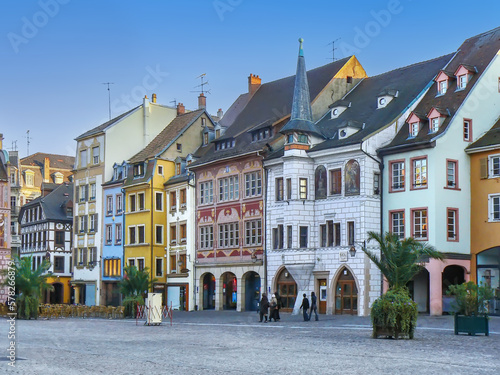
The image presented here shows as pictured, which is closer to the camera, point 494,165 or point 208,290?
point 494,165

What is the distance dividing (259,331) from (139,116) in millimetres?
37691

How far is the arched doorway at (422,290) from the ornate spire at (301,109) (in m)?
9.65

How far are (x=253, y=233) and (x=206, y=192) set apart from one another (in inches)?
241

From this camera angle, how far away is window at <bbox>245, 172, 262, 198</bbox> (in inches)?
2148

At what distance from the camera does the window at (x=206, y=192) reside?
5939cm

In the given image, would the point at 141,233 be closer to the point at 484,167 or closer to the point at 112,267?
the point at 112,267

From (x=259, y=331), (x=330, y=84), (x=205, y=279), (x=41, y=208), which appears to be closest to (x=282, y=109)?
(x=330, y=84)

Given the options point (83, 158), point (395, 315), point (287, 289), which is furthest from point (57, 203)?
point (395, 315)

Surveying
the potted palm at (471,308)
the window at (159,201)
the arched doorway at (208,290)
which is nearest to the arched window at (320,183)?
the arched doorway at (208,290)

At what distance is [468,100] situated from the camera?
153 feet

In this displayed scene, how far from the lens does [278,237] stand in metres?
52.2

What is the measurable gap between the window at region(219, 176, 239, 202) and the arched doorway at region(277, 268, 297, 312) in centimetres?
690

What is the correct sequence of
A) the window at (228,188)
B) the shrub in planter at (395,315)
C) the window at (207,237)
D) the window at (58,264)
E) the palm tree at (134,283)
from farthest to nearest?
the window at (58,264)
the window at (207,237)
the window at (228,188)
the palm tree at (134,283)
the shrub in planter at (395,315)

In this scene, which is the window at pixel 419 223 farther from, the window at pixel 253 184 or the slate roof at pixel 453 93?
the window at pixel 253 184
